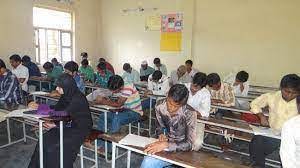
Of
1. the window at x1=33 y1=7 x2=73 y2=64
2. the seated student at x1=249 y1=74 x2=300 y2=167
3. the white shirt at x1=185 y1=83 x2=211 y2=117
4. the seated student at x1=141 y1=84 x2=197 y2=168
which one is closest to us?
the seated student at x1=141 y1=84 x2=197 y2=168

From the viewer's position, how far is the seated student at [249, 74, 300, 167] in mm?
2668

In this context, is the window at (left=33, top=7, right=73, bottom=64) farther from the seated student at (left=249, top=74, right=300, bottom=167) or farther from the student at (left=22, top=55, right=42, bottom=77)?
the seated student at (left=249, top=74, right=300, bottom=167)

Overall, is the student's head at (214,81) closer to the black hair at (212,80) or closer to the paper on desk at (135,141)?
the black hair at (212,80)

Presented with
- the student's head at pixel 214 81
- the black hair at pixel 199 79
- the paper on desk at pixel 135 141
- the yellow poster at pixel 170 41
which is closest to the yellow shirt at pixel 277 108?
the black hair at pixel 199 79

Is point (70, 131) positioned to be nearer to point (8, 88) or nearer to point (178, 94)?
point (178, 94)

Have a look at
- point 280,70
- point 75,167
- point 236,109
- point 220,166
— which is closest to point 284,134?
point 220,166

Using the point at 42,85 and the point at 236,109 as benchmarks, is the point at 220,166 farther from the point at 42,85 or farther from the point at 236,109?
the point at 42,85

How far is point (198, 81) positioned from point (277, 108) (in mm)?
938

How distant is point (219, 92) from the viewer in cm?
419

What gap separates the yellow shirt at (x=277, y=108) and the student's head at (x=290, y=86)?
14 centimetres

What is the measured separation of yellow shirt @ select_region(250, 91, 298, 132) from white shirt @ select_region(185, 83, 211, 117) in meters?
0.53

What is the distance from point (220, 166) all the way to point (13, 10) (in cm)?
676

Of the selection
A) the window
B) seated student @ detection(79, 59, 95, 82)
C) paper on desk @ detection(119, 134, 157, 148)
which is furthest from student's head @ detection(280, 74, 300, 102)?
the window

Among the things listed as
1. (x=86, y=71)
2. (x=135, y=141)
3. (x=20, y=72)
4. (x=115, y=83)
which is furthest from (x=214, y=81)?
(x=86, y=71)
